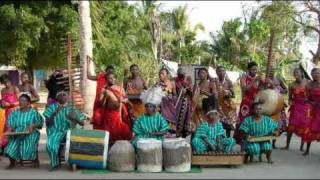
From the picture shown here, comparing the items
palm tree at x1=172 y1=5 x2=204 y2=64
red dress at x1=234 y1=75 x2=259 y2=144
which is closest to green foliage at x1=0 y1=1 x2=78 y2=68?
red dress at x1=234 y1=75 x2=259 y2=144

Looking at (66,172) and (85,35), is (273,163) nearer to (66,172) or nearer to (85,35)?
A: (66,172)

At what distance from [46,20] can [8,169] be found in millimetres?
15175

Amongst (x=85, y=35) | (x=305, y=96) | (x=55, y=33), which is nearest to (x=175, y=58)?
(x=55, y=33)

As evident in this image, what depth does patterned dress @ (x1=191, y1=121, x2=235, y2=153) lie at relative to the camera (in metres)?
9.00

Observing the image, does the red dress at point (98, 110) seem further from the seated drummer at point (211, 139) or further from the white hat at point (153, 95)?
the seated drummer at point (211, 139)

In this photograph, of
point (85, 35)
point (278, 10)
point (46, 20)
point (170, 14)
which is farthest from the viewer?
point (170, 14)

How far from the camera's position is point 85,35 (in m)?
17.7

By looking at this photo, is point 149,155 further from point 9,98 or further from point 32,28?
point 32,28

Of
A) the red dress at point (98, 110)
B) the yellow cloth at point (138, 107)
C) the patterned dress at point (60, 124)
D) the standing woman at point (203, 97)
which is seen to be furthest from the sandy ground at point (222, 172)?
the yellow cloth at point (138, 107)

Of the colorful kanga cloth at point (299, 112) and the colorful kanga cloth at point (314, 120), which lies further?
the colorful kanga cloth at point (299, 112)

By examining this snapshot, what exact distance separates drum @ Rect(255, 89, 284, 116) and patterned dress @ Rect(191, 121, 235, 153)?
1027 millimetres

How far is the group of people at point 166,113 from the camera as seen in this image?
29.3 ft

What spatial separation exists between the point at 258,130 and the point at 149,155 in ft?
6.35

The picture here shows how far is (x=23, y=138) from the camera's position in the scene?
29.3ft
